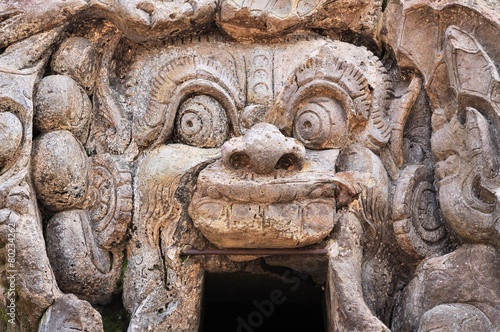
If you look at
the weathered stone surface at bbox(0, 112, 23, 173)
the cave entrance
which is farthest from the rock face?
the cave entrance

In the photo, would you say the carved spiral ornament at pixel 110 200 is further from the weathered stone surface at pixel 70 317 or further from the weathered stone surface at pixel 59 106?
the weathered stone surface at pixel 70 317

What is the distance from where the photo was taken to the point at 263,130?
12.4 ft

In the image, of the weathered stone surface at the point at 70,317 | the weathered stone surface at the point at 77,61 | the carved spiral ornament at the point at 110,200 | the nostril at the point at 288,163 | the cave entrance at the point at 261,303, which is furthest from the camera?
the cave entrance at the point at 261,303

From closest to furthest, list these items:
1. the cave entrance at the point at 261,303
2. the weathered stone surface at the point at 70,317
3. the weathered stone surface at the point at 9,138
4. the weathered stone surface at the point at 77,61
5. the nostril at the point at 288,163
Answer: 1. the weathered stone surface at the point at 70,317
2. the weathered stone surface at the point at 9,138
3. the nostril at the point at 288,163
4. the weathered stone surface at the point at 77,61
5. the cave entrance at the point at 261,303

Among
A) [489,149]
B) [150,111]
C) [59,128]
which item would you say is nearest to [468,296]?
[489,149]

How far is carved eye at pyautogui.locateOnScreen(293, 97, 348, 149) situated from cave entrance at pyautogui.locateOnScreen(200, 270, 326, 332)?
2.16 feet

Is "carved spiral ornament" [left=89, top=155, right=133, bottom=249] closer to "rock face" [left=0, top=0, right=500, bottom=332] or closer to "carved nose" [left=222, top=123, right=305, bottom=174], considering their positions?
"rock face" [left=0, top=0, right=500, bottom=332]

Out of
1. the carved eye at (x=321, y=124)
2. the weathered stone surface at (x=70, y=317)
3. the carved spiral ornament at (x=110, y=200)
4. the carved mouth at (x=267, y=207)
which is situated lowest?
the weathered stone surface at (x=70, y=317)

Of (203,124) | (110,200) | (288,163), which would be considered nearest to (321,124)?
(288,163)

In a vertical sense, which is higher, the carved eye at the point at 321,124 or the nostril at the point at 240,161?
the carved eye at the point at 321,124

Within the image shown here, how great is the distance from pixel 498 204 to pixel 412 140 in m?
0.65

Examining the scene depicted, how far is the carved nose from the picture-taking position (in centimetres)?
374

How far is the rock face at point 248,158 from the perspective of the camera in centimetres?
371

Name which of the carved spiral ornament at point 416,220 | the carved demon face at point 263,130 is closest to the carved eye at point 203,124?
the carved demon face at point 263,130
